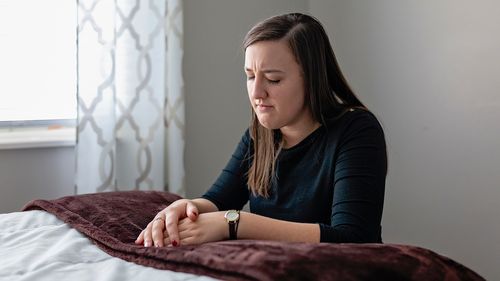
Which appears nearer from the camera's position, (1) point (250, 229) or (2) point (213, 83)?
(1) point (250, 229)

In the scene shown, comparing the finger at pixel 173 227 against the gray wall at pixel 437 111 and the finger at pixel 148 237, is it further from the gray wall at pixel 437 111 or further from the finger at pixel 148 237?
the gray wall at pixel 437 111

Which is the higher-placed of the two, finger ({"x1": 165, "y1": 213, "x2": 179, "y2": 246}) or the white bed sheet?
finger ({"x1": 165, "y1": 213, "x2": 179, "y2": 246})

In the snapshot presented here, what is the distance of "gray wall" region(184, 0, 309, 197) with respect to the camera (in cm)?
259

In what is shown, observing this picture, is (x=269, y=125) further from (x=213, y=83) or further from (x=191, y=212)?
(x=213, y=83)

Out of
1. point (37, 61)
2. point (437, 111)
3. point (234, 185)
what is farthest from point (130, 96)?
point (437, 111)

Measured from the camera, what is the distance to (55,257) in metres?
1.05

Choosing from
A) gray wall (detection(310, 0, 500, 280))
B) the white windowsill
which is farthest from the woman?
the white windowsill

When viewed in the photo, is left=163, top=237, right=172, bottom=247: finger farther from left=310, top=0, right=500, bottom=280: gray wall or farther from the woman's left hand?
left=310, top=0, right=500, bottom=280: gray wall

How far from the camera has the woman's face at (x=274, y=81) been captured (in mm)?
1386

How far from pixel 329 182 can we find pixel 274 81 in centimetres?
27

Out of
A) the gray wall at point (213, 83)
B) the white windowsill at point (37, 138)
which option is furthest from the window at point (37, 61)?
the gray wall at point (213, 83)

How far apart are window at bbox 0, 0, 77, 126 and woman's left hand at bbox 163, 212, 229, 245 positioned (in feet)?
4.43

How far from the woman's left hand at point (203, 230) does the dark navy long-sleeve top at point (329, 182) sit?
0.67 ft

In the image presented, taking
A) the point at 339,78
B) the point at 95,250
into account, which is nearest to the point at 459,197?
the point at 339,78
